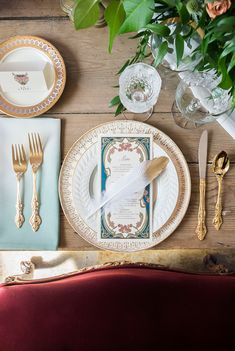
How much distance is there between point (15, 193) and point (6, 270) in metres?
0.36

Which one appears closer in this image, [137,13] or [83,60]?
[137,13]

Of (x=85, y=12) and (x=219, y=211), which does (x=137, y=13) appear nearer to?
(x=85, y=12)

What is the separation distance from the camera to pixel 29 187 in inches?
37.6

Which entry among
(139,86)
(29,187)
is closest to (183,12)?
(139,86)

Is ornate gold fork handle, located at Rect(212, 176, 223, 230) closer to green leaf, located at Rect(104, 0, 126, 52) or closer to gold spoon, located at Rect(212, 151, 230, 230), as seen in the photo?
gold spoon, located at Rect(212, 151, 230, 230)

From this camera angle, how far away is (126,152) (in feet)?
3.14

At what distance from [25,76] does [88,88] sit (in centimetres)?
14

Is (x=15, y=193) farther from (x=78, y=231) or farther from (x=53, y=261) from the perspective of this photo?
(x=53, y=261)

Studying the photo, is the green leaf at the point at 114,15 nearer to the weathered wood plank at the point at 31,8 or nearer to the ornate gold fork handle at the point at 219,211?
the weathered wood plank at the point at 31,8

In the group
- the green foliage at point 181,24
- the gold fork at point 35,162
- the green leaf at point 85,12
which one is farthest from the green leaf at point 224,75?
the gold fork at point 35,162

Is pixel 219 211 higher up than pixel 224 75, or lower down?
lower down

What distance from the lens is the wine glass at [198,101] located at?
0.86 meters

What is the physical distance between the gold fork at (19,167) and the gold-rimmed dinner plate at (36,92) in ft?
0.25

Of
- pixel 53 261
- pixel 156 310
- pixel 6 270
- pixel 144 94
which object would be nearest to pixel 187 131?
pixel 144 94
